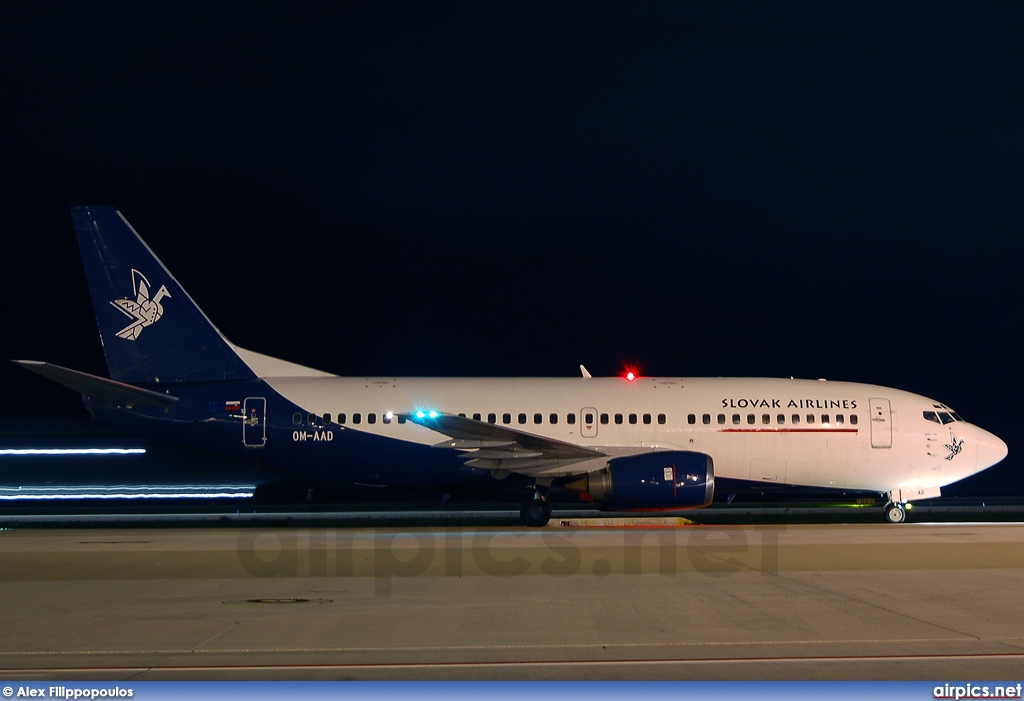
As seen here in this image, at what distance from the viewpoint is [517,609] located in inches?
383

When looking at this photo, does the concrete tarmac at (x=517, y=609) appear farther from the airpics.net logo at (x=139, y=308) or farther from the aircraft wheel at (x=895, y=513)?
the airpics.net logo at (x=139, y=308)

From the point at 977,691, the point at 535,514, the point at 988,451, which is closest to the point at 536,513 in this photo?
the point at 535,514

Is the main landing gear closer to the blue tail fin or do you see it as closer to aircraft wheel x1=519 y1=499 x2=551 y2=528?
aircraft wheel x1=519 y1=499 x2=551 y2=528

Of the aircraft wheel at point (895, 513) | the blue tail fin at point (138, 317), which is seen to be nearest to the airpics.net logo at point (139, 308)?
the blue tail fin at point (138, 317)

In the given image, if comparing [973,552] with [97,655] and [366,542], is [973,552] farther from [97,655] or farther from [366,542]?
[97,655]

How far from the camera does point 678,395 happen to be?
21469 millimetres

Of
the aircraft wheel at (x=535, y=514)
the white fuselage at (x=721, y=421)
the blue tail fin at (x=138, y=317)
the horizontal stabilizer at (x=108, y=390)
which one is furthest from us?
the blue tail fin at (x=138, y=317)

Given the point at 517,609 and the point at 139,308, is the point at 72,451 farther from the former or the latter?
the point at 517,609

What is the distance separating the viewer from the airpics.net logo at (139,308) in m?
21.5

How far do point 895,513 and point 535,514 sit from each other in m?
7.98

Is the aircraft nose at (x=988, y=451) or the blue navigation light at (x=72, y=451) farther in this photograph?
the blue navigation light at (x=72, y=451)

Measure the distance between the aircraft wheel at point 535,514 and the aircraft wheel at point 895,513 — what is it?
7.58 meters

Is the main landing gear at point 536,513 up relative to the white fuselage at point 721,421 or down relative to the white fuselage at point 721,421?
down

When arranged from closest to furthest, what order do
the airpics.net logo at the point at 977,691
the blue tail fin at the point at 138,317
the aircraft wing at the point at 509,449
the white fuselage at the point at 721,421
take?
the airpics.net logo at the point at 977,691 → the aircraft wing at the point at 509,449 → the white fuselage at the point at 721,421 → the blue tail fin at the point at 138,317
